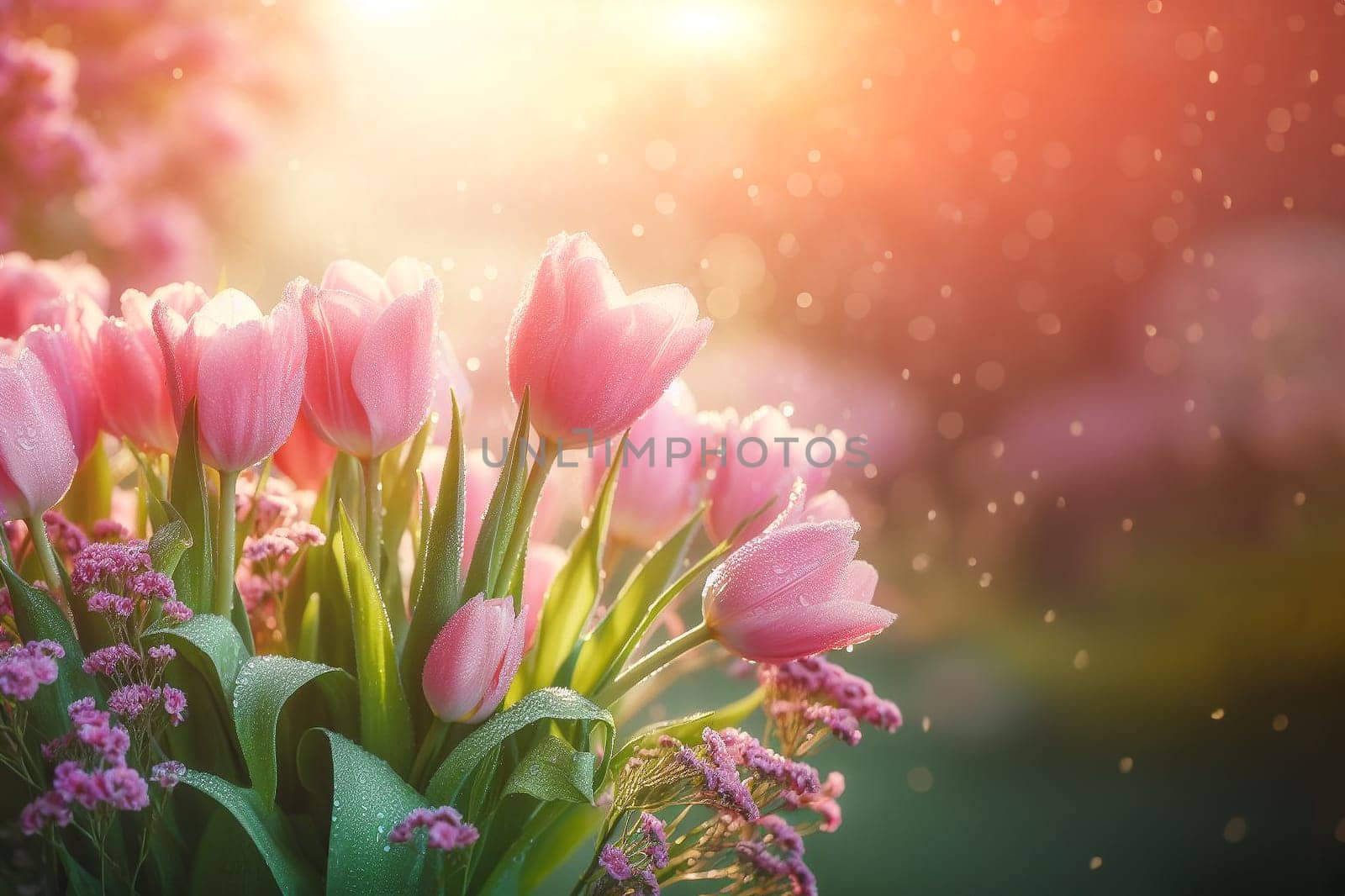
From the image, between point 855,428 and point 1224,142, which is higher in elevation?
point 1224,142

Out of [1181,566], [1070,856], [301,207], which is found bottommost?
[1070,856]

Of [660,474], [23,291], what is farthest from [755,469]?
[23,291]

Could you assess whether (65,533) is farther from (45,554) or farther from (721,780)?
(721,780)

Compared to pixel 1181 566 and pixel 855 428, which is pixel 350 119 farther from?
pixel 1181 566

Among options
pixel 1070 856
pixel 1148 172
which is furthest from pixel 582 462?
pixel 1148 172

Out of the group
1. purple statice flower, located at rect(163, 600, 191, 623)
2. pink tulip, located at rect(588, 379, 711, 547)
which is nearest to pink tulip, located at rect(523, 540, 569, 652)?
pink tulip, located at rect(588, 379, 711, 547)

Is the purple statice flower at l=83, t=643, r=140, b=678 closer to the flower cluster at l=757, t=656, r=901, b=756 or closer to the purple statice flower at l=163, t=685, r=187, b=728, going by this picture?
the purple statice flower at l=163, t=685, r=187, b=728

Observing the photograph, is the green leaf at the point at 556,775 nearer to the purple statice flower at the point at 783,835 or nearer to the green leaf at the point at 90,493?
the purple statice flower at the point at 783,835
